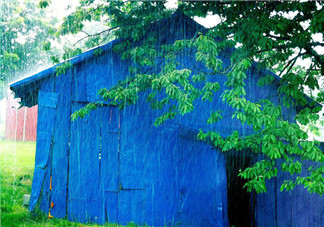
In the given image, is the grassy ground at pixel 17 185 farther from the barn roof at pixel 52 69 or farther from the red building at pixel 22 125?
the barn roof at pixel 52 69

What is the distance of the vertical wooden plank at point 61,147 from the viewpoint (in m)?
8.88

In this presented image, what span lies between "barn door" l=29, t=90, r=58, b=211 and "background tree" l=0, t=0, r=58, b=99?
1479 centimetres

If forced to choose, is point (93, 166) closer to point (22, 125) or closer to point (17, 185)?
point (17, 185)

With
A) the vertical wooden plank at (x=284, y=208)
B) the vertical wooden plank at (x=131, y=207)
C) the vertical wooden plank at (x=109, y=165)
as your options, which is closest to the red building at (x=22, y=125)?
the vertical wooden plank at (x=109, y=165)

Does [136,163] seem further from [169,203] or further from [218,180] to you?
[218,180]

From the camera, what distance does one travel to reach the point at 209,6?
8.76m

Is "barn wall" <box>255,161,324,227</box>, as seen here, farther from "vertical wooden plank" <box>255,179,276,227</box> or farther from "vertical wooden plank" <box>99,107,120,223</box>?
"vertical wooden plank" <box>99,107,120,223</box>

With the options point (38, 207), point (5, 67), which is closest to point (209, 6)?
point (38, 207)

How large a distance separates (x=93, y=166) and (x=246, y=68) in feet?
16.7

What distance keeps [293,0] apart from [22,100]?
798cm

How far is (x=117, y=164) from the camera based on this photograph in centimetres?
934

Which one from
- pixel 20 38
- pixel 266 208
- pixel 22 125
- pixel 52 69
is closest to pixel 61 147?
pixel 52 69

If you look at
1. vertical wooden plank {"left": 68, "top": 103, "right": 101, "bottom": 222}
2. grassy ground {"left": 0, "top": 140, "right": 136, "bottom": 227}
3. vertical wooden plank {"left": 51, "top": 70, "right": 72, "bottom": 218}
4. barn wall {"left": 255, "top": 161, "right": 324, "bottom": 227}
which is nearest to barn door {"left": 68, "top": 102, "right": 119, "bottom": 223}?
vertical wooden plank {"left": 68, "top": 103, "right": 101, "bottom": 222}

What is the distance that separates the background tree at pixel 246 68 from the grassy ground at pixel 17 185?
3035mm
